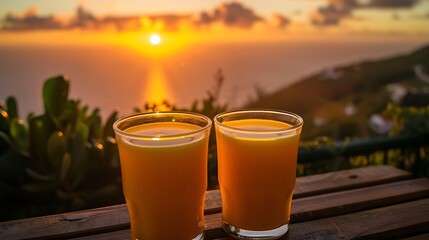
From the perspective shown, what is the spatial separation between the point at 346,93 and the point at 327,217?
2596 millimetres

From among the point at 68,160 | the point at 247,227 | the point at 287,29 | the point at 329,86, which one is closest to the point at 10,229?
the point at 68,160

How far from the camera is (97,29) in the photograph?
103 inches

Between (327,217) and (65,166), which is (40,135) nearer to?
(65,166)

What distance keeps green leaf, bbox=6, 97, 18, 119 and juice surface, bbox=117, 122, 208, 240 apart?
1159 mm

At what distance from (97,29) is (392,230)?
2.04 m

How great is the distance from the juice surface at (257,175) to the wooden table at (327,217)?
0.28ft

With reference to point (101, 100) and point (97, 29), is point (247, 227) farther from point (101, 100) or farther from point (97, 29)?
point (97, 29)

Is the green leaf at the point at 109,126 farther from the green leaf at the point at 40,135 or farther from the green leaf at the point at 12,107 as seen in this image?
the green leaf at the point at 12,107

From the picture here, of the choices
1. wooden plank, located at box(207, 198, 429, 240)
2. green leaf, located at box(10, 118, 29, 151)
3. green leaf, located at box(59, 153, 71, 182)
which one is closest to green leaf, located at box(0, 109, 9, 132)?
green leaf, located at box(10, 118, 29, 151)

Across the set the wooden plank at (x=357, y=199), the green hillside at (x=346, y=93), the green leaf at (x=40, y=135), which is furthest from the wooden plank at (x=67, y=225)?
the green hillside at (x=346, y=93)

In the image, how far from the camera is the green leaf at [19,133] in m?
1.86

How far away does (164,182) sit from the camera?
1006 millimetres

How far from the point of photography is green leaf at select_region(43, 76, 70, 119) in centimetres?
183

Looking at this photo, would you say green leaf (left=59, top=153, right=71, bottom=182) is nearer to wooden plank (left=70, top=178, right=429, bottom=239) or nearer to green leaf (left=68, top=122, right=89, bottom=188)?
green leaf (left=68, top=122, right=89, bottom=188)
